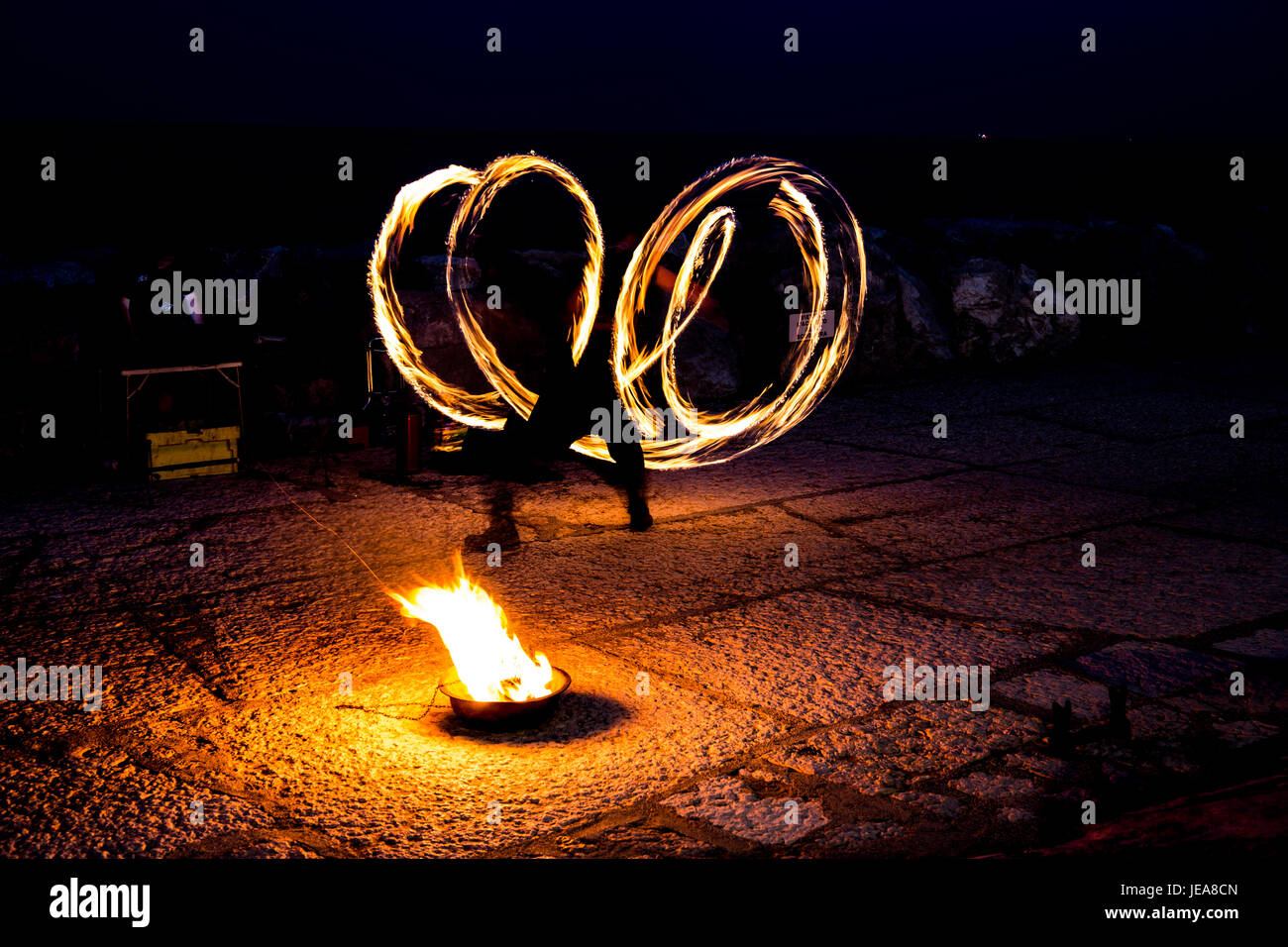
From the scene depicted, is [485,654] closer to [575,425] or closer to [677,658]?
[677,658]

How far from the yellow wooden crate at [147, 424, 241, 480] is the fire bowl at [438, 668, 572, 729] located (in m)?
4.18

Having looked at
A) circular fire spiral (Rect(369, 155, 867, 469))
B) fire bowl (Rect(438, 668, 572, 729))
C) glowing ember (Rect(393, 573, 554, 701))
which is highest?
circular fire spiral (Rect(369, 155, 867, 469))

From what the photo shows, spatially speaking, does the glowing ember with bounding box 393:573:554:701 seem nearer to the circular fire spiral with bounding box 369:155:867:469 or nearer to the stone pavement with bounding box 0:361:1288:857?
the stone pavement with bounding box 0:361:1288:857

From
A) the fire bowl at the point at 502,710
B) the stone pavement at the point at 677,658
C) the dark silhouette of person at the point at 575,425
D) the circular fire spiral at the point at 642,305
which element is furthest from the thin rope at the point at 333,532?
the fire bowl at the point at 502,710

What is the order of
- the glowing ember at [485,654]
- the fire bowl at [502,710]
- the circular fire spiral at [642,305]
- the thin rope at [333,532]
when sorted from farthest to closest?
1. the circular fire spiral at [642,305]
2. the thin rope at [333,532]
3. the glowing ember at [485,654]
4. the fire bowl at [502,710]

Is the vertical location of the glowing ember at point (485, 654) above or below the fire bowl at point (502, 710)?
above

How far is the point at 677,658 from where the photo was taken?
182 inches

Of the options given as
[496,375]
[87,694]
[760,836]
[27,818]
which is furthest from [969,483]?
[27,818]

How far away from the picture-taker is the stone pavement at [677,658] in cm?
337

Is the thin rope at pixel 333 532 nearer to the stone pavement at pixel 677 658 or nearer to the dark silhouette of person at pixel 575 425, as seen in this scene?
the stone pavement at pixel 677 658

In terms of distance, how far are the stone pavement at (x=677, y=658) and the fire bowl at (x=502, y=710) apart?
0.17ft

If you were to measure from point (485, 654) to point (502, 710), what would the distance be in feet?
1.10

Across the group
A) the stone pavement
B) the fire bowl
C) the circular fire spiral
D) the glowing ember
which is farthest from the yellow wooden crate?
the fire bowl

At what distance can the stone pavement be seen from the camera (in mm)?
3369
